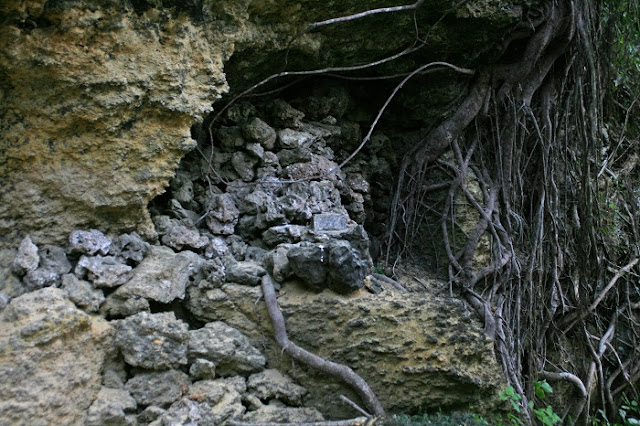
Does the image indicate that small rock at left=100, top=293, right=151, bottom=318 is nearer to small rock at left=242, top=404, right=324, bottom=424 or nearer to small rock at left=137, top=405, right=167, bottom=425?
small rock at left=137, top=405, right=167, bottom=425

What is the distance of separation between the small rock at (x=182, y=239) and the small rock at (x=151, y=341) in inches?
17.1

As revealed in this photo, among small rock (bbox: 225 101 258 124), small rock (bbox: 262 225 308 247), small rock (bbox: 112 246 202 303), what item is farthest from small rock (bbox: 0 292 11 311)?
small rock (bbox: 225 101 258 124)

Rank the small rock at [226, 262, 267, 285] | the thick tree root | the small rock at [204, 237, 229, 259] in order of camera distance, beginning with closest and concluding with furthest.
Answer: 1. the thick tree root
2. the small rock at [226, 262, 267, 285]
3. the small rock at [204, 237, 229, 259]

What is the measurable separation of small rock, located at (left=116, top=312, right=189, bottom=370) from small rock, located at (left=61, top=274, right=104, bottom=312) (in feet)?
0.40

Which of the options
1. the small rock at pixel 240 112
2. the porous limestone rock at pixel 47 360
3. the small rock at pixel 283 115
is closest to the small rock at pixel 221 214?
the small rock at pixel 240 112

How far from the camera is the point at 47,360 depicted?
75.8 inches

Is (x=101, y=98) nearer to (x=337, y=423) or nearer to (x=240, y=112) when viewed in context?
(x=240, y=112)

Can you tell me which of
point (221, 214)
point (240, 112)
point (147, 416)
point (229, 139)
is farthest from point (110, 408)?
point (240, 112)

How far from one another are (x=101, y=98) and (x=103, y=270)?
0.67 metres

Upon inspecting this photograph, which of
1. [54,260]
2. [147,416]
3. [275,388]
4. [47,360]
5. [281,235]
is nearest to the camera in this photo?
[47,360]

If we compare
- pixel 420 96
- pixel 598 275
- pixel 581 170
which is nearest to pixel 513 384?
pixel 598 275

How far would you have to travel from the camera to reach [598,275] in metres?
3.64

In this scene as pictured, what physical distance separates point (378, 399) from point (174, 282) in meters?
0.97

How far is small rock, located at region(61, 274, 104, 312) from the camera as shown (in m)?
2.10
